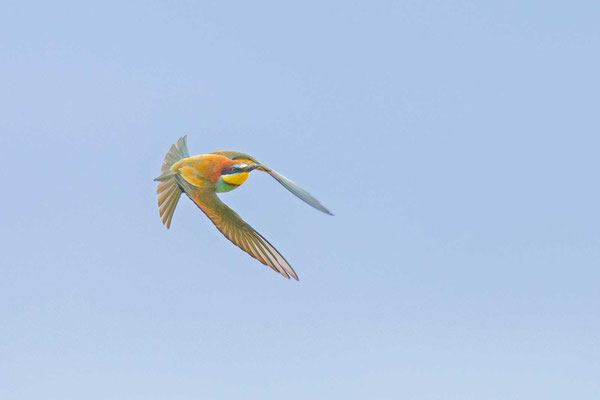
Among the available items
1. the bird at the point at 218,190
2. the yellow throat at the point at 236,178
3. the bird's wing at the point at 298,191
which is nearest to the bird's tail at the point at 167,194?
the bird at the point at 218,190

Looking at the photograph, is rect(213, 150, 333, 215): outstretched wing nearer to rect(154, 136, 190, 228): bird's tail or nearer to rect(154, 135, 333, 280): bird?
rect(154, 135, 333, 280): bird

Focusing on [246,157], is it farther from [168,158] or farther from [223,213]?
[168,158]

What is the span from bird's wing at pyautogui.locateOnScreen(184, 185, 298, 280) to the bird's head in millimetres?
216

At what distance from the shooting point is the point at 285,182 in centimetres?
866

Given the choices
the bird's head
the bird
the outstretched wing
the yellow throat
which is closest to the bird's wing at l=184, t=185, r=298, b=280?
the bird

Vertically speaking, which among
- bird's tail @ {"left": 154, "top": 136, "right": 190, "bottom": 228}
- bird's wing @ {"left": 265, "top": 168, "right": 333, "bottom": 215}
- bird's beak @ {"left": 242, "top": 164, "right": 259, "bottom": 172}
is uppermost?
bird's tail @ {"left": 154, "top": 136, "right": 190, "bottom": 228}

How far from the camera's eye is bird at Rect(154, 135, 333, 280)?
941 cm

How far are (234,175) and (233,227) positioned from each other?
2.85ft

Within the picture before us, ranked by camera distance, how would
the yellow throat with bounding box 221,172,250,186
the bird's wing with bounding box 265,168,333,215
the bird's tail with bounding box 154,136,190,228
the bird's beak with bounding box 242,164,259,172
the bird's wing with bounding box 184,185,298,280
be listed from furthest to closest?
the bird's tail with bounding box 154,136,190,228, the bird's wing with bounding box 184,185,298,280, the yellow throat with bounding box 221,172,250,186, the bird's beak with bounding box 242,164,259,172, the bird's wing with bounding box 265,168,333,215

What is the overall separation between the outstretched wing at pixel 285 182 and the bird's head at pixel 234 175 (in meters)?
0.09

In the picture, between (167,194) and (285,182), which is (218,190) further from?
(285,182)

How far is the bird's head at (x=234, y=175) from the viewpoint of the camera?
30.4 ft

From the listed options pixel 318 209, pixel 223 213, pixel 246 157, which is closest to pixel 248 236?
pixel 223 213

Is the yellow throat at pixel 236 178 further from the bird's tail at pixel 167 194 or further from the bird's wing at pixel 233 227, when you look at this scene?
the bird's tail at pixel 167 194
